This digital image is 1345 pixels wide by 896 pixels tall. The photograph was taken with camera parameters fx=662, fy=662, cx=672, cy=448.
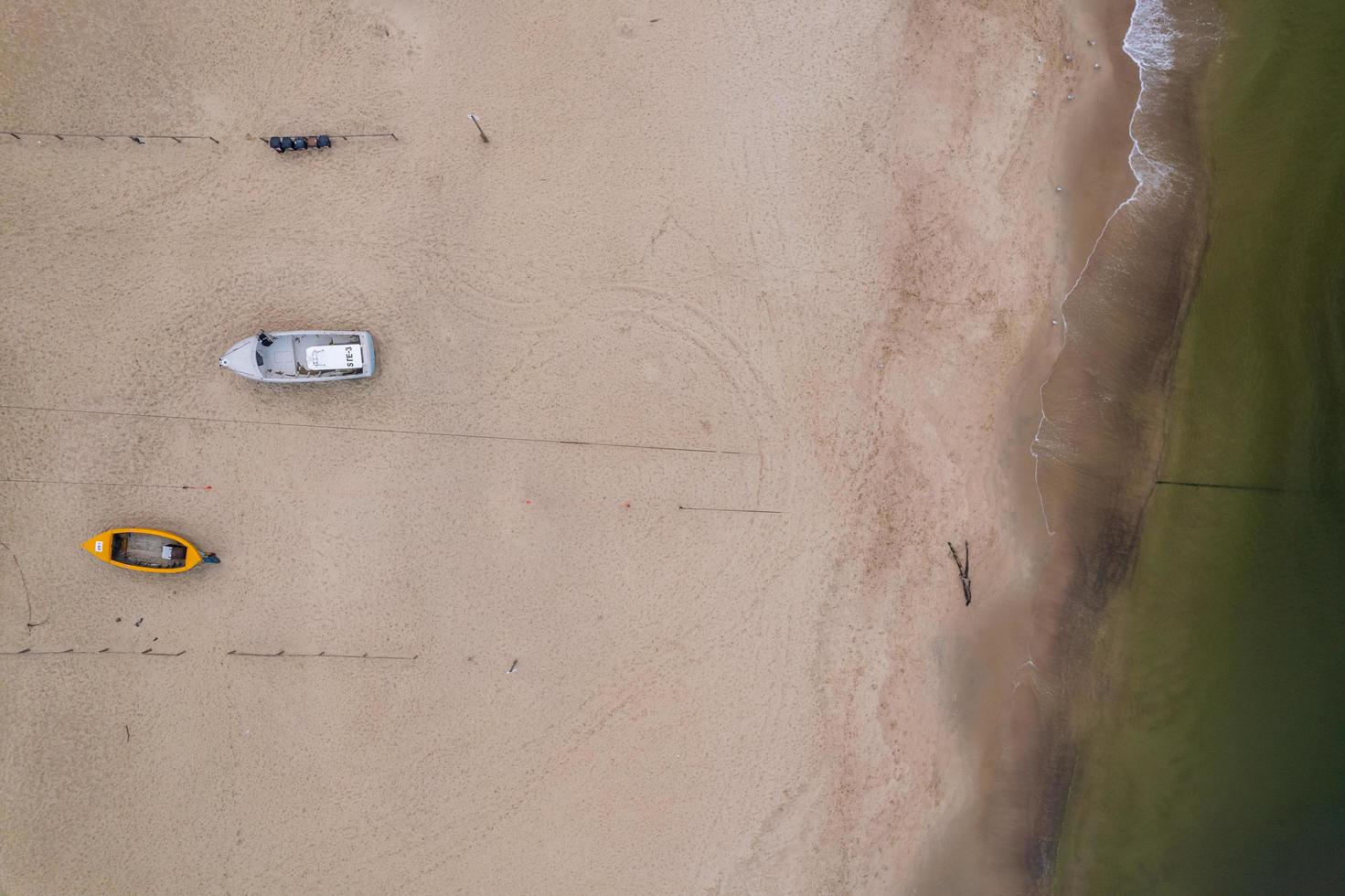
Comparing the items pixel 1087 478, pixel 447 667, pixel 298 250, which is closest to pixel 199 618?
pixel 447 667

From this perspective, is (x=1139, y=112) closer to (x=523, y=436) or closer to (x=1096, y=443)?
(x=1096, y=443)

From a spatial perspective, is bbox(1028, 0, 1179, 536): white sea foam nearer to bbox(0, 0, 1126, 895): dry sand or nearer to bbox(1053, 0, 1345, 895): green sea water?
bbox(0, 0, 1126, 895): dry sand

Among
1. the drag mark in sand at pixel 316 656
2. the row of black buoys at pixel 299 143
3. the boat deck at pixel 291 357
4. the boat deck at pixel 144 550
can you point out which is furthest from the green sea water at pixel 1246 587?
the boat deck at pixel 144 550

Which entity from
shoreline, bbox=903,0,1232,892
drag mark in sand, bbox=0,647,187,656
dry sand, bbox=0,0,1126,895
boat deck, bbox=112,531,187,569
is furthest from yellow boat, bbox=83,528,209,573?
shoreline, bbox=903,0,1232,892

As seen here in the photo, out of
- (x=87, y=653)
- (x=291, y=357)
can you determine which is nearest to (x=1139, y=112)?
(x=291, y=357)

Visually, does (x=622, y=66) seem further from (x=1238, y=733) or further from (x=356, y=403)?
(x=1238, y=733)

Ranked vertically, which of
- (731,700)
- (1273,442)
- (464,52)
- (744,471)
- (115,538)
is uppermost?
(464,52)

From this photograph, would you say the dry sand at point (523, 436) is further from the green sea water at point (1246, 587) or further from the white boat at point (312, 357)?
the green sea water at point (1246, 587)
